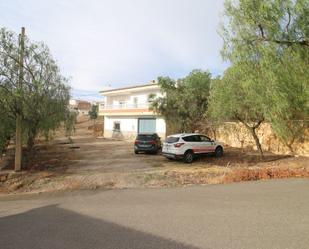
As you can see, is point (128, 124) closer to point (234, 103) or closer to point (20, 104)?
point (234, 103)

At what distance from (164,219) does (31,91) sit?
10910mm

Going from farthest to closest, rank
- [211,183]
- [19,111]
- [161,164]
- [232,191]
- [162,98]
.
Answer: [162,98] < [161,164] < [19,111] < [211,183] < [232,191]

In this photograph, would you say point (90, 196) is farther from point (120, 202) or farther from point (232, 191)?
point (232, 191)

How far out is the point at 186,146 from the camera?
1880 centimetres

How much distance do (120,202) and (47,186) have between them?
5198 mm

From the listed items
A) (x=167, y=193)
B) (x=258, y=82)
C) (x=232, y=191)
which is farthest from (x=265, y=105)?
(x=167, y=193)

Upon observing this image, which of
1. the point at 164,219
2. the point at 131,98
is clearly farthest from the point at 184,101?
the point at 164,219

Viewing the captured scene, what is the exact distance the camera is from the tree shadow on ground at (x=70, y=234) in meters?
5.48

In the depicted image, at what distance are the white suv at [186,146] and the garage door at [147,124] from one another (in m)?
13.8

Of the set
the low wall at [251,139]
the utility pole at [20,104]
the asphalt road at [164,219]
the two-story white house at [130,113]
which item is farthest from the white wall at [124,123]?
the asphalt road at [164,219]

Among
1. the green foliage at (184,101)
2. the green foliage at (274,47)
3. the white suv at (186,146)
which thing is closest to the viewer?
the green foliage at (274,47)

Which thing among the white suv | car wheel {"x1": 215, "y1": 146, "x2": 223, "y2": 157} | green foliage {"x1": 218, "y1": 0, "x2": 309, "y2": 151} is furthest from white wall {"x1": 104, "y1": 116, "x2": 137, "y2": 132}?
green foliage {"x1": 218, "y1": 0, "x2": 309, "y2": 151}

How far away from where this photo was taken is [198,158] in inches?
784

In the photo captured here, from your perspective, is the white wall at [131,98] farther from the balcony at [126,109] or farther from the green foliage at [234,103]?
the green foliage at [234,103]
